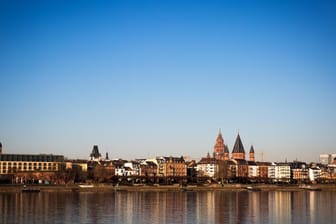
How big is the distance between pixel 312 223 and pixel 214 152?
452ft

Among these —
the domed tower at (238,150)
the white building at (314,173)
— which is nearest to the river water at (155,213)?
the white building at (314,173)

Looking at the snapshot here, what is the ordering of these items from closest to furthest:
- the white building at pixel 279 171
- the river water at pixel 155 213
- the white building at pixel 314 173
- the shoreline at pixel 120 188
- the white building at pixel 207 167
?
the river water at pixel 155 213 < the shoreline at pixel 120 188 < the white building at pixel 207 167 < the white building at pixel 279 171 < the white building at pixel 314 173

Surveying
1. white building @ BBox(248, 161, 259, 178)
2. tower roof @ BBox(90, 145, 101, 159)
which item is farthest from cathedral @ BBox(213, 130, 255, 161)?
tower roof @ BBox(90, 145, 101, 159)

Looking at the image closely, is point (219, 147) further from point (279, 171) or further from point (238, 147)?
point (279, 171)

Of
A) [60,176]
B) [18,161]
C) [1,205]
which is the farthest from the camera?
[18,161]

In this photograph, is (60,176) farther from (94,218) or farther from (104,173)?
(94,218)

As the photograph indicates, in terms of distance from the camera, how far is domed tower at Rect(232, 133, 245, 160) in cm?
15390

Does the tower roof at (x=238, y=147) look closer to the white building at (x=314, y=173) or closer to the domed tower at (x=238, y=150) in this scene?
the domed tower at (x=238, y=150)

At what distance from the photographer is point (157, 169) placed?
125 meters

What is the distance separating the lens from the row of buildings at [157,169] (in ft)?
329

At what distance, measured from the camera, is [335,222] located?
124 ft

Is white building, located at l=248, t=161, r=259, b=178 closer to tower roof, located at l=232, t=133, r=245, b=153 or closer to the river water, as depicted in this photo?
tower roof, located at l=232, t=133, r=245, b=153

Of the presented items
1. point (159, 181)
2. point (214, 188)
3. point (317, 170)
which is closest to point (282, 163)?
point (317, 170)

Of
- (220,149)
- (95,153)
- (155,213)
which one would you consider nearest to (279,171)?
(220,149)
